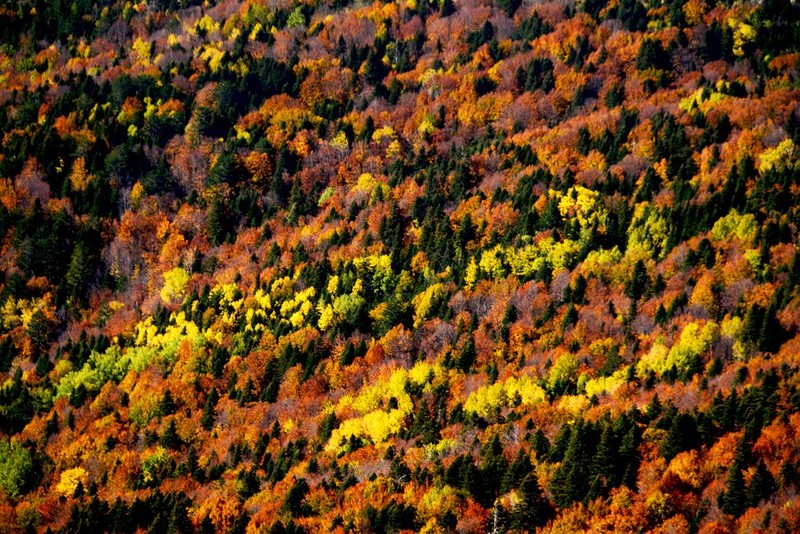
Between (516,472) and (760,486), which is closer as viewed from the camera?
(760,486)

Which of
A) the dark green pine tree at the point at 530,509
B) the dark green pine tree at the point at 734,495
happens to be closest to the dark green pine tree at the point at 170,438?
the dark green pine tree at the point at 530,509

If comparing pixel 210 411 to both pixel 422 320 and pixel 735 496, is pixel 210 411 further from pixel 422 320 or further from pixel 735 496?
pixel 735 496

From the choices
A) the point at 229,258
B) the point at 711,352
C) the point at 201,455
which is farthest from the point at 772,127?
the point at 201,455

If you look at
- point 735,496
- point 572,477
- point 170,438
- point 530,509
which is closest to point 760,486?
point 735,496

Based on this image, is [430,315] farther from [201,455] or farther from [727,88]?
[727,88]

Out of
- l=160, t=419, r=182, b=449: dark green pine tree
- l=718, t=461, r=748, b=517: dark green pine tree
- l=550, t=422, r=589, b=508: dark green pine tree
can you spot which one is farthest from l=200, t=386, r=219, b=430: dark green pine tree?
l=718, t=461, r=748, b=517: dark green pine tree

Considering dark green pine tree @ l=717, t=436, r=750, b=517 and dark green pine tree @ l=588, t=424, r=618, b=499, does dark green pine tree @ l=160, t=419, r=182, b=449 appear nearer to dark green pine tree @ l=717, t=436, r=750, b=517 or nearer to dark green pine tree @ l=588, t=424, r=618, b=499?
dark green pine tree @ l=588, t=424, r=618, b=499

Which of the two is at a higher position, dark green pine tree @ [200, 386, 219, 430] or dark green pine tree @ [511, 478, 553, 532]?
dark green pine tree @ [511, 478, 553, 532]

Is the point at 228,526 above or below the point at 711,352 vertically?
below

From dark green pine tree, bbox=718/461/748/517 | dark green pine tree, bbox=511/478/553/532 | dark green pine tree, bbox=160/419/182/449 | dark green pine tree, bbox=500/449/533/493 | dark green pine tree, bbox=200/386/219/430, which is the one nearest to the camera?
dark green pine tree, bbox=718/461/748/517

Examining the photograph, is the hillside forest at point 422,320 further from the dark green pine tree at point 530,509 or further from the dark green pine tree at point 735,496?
the dark green pine tree at point 530,509

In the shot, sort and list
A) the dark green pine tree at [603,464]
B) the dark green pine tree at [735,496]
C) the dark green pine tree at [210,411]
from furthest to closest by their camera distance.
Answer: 1. the dark green pine tree at [210,411]
2. the dark green pine tree at [603,464]
3. the dark green pine tree at [735,496]
